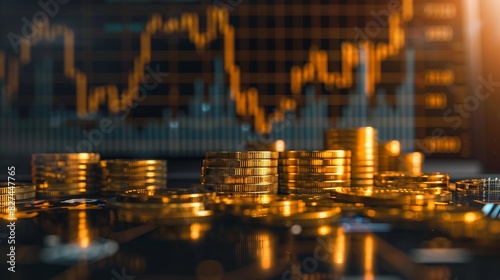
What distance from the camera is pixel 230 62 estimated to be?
29.1ft

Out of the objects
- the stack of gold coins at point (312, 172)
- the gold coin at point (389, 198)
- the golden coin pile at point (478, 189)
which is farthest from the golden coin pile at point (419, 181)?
the gold coin at point (389, 198)

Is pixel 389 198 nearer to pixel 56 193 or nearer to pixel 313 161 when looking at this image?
pixel 313 161

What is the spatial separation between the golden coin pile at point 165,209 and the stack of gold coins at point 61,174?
4.67ft

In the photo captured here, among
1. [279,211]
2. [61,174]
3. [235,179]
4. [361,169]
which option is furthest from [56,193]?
[361,169]

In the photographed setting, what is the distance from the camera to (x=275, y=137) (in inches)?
332

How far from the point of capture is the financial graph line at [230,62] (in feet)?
27.8

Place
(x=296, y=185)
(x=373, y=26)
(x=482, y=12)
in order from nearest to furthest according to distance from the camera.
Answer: (x=296, y=185), (x=482, y=12), (x=373, y=26)

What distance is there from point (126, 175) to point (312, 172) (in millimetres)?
1306

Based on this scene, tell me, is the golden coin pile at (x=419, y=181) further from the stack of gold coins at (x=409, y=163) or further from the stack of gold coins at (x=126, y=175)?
the stack of gold coins at (x=409, y=163)

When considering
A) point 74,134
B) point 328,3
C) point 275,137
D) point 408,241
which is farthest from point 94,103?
point 408,241

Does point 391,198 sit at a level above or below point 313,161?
below

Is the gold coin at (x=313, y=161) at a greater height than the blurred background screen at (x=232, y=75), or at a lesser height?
lesser

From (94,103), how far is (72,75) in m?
0.77

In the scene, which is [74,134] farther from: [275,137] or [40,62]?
[275,137]
